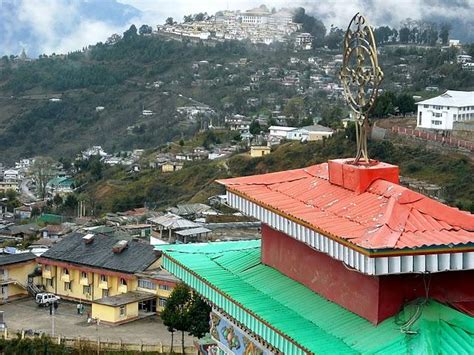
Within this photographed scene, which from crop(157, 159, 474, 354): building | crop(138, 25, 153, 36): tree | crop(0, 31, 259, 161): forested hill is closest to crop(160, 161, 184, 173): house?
crop(0, 31, 259, 161): forested hill

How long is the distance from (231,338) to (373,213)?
336cm

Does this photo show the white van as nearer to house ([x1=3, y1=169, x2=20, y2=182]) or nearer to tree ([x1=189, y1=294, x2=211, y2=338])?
tree ([x1=189, y1=294, x2=211, y2=338])

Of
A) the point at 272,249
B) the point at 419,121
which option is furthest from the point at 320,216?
the point at 419,121

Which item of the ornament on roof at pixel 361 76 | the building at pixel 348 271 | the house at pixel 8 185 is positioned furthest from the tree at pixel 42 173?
the ornament on roof at pixel 361 76

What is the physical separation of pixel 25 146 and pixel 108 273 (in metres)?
77.3

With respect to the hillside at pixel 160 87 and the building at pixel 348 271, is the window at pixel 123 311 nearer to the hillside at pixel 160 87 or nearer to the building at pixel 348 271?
the building at pixel 348 271

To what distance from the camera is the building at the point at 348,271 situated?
7234 millimetres

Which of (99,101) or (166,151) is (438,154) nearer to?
(166,151)

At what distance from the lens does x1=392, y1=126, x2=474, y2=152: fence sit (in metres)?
46.5

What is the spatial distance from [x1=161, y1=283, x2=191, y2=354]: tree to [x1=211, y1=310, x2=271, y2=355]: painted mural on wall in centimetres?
1090

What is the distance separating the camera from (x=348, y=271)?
27.0 ft

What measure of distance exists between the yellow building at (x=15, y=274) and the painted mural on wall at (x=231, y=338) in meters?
19.3

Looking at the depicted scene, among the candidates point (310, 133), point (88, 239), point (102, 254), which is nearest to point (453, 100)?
point (310, 133)

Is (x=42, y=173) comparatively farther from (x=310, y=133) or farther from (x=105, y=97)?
(x=105, y=97)
